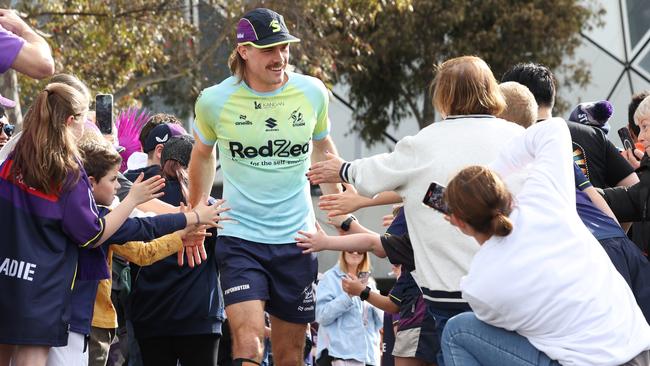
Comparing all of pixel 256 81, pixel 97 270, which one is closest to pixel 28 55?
pixel 97 270

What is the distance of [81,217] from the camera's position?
682cm

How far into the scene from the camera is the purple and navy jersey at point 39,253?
6688 millimetres

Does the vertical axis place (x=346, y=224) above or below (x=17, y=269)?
below

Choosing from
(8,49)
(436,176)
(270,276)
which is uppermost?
(8,49)

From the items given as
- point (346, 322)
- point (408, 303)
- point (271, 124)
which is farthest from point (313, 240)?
point (346, 322)

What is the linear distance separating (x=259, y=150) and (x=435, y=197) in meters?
1.88

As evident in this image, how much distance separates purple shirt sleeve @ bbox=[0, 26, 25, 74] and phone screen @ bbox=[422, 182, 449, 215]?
85.5 inches

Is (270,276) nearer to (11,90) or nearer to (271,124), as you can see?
(271,124)

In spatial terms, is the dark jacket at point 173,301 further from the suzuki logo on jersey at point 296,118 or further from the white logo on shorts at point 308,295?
the suzuki logo on jersey at point 296,118

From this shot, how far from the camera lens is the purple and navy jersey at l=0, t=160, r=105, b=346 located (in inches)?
263

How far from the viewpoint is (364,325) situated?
1159 centimetres

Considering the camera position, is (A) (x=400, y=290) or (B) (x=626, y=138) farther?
(B) (x=626, y=138)

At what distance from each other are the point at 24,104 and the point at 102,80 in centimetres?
221

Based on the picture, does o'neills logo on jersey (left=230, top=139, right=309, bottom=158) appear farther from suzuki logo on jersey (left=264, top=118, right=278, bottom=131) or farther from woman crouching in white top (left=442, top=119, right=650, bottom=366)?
woman crouching in white top (left=442, top=119, right=650, bottom=366)
